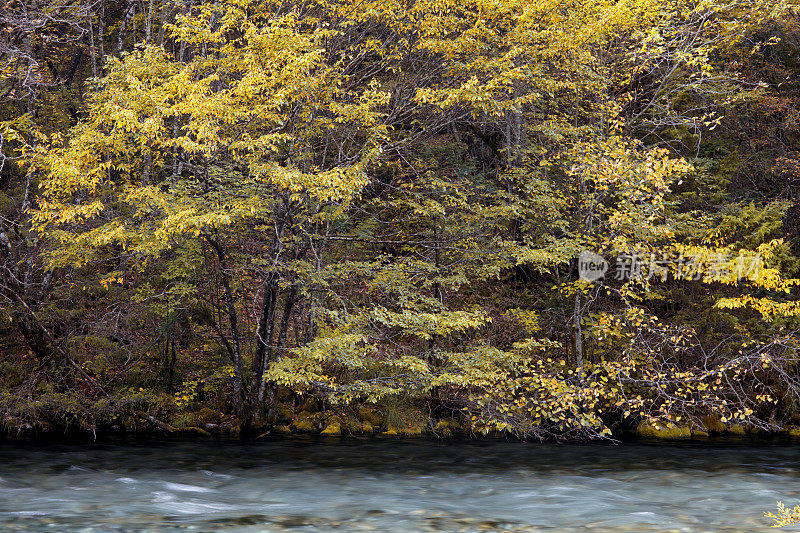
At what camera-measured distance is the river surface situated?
8109 mm

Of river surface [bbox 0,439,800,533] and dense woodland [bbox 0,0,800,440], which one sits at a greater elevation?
dense woodland [bbox 0,0,800,440]

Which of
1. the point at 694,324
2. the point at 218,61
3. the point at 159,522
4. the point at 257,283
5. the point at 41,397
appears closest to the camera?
the point at 159,522

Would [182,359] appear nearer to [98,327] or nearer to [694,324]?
[98,327]

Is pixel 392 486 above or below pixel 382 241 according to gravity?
below

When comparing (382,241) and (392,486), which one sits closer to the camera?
(392,486)

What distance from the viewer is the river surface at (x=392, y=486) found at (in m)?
8.11

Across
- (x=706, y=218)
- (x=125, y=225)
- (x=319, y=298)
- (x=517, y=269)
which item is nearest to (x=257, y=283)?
(x=319, y=298)

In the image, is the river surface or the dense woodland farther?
the dense woodland

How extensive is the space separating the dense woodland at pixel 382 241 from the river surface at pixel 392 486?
896mm

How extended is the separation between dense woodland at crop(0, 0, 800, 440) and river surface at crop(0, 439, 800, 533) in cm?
90

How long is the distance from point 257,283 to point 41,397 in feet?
14.5

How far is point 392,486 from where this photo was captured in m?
10.2

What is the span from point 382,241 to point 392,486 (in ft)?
17.2

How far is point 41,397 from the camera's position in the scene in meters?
13.1
